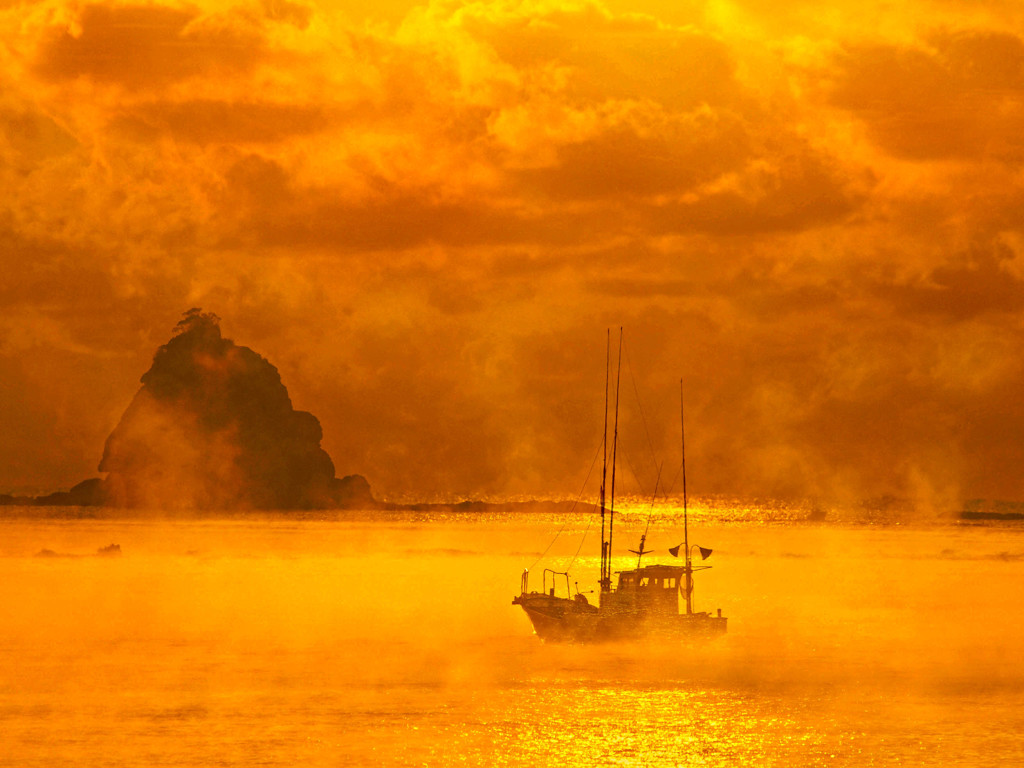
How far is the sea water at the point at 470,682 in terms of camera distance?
50.2 metres

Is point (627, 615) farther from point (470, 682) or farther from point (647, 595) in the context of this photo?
point (470, 682)

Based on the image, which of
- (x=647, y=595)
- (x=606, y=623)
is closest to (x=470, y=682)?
(x=606, y=623)

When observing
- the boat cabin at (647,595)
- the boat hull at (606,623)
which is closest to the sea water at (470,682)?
the boat hull at (606,623)

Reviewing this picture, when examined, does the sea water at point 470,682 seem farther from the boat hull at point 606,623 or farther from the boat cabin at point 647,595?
the boat cabin at point 647,595

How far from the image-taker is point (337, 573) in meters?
147

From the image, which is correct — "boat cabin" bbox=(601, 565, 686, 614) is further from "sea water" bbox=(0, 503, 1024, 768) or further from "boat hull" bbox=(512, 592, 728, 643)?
"sea water" bbox=(0, 503, 1024, 768)

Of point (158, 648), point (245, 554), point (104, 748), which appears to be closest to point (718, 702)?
point (104, 748)

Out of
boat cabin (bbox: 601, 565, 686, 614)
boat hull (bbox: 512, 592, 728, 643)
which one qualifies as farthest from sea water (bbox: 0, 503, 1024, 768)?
boat cabin (bbox: 601, 565, 686, 614)

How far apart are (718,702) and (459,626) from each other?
33276 millimetres

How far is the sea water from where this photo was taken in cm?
5016

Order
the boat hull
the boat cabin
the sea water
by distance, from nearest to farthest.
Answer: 1. the sea water
2. the boat hull
3. the boat cabin

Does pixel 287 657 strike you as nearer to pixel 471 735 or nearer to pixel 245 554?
pixel 471 735

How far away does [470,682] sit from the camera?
216 ft

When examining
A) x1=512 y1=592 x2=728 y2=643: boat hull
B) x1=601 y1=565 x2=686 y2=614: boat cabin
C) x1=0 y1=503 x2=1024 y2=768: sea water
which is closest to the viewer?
x1=0 y1=503 x2=1024 y2=768: sea water
